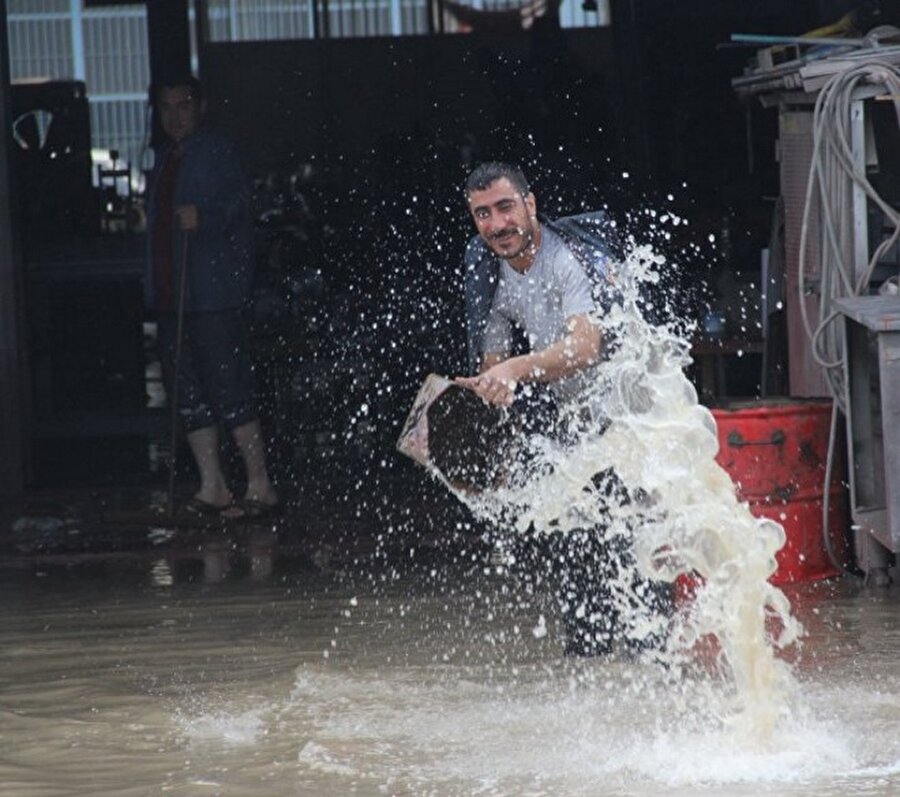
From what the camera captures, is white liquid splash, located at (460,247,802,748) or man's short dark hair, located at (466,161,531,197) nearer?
white liquid splash, located at (460,247,802,748)

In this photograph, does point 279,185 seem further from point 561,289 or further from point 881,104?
point 561,289

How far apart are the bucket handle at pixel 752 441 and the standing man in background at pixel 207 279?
114 inches

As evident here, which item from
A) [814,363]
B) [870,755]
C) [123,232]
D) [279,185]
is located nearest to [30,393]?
[123,232]

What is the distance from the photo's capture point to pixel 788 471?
Result: 27.6ft

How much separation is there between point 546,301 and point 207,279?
3.65m

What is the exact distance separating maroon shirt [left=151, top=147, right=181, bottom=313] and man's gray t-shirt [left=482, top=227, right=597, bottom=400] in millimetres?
3629

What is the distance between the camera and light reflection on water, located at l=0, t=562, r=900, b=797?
575 centimetres

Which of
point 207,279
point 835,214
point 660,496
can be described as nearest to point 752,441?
point 835,214

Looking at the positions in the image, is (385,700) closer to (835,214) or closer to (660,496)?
(660,496)

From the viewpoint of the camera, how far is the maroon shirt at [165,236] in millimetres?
10422

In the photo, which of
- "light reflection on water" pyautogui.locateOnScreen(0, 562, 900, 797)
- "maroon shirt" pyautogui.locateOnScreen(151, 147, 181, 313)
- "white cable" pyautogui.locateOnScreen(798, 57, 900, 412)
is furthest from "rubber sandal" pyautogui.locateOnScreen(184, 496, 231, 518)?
"white cable" pyautogui.locateOnScreen(798, 57, 900, 412)

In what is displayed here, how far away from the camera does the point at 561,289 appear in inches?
275

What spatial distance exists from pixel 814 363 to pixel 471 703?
313 cm

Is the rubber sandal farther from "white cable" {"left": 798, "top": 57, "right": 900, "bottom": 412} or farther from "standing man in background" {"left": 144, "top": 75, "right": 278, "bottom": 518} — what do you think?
"white cable" {"left": 798, "top": 57, "right": 900, "bottom": 412}
